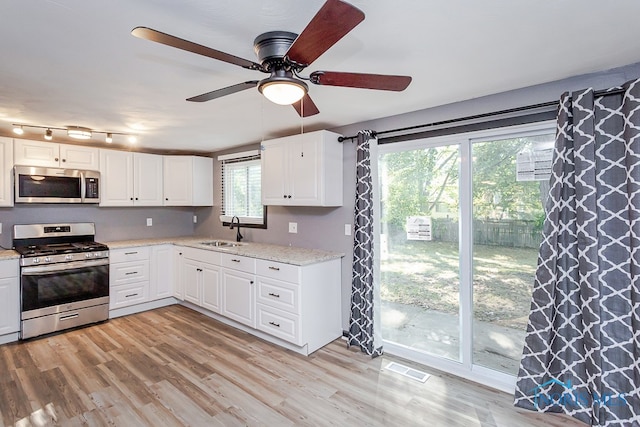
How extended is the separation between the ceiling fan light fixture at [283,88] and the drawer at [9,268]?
3531 mm

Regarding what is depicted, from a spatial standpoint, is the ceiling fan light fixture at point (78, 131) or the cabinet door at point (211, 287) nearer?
the ceiling fan light fixture at point (78, 131)

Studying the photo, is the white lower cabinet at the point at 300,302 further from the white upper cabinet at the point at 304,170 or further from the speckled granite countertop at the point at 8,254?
the speckled granite countertop at the point at 8,254

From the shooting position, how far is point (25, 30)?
154 centimetres

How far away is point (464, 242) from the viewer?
8.79 feet

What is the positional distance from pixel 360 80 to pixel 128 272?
3.92 m

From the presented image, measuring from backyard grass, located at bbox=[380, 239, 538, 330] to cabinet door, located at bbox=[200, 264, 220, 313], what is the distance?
1.92 meters

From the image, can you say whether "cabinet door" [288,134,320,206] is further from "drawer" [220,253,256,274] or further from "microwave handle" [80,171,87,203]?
"microwave handle" [80,171,87,203]

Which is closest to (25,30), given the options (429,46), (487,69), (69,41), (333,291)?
(69,41)

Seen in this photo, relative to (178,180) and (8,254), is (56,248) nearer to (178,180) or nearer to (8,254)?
(8,254)

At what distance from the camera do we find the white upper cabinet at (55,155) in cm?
356

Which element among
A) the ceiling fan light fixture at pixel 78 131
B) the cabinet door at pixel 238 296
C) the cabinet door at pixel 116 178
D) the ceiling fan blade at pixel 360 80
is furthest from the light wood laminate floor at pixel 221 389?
the ceiling fan light fixture at pixel 78 131

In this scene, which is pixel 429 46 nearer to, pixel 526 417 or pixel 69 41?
pixel 69 41

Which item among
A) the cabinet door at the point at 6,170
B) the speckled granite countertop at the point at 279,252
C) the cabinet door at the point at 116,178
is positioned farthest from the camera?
the cabinet door at the point at 116,178

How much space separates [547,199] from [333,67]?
1714mm
